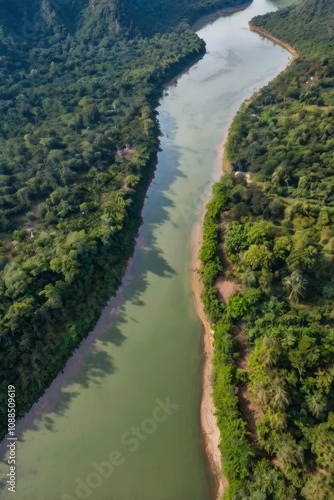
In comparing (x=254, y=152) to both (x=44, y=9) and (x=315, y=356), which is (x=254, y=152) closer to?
(x=315, y=356)

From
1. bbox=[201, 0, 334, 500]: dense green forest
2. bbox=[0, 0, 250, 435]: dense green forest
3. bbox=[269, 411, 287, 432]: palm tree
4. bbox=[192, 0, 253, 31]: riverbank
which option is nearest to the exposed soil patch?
bbox=[201, 0, 334, 500]: dense green forest

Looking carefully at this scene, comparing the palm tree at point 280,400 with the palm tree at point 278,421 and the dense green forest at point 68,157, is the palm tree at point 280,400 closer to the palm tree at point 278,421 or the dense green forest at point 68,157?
the palm tree at point 278,421

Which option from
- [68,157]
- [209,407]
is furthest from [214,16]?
[209,407]

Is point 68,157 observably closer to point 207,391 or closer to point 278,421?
point 207,391

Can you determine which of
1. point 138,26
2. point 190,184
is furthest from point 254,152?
point 138,26
